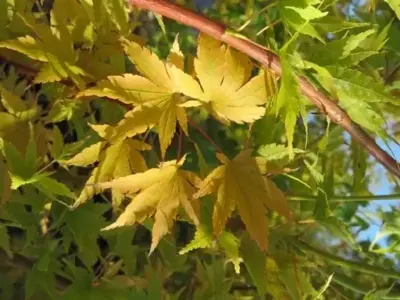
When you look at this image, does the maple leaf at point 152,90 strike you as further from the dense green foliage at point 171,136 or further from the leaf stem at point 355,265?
the leaf stem at point 355,265

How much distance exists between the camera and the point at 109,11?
52 centimetres

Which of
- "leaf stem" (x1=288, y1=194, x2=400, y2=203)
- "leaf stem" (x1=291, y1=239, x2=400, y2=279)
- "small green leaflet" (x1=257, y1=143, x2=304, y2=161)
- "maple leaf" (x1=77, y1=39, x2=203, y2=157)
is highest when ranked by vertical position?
"maple leaf" (x1=77, y1=39, x2=203, y2=157)

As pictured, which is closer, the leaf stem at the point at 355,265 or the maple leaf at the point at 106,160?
the maple leaf at the point at 106,160

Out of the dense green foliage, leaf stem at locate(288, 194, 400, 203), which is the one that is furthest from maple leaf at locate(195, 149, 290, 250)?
leaf stem at locate(288, 194, 400, 203)

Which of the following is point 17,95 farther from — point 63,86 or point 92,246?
point 92,246

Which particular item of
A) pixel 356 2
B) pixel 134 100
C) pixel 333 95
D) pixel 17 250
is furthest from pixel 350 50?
pixel 17 250

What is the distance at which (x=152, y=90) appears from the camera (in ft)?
1.53

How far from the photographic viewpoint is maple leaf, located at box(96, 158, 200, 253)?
48 cm

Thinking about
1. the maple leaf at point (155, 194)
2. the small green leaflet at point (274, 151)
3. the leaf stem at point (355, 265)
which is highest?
the small green leaflet at point (274, 151)

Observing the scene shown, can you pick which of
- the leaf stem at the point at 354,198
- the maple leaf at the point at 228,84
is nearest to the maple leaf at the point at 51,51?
the maple leaf at the point at 228,84

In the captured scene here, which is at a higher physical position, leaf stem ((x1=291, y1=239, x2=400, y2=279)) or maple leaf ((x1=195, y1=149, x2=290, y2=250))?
maple leaf ((x1=195, y1=149, x2=290, y2=250))

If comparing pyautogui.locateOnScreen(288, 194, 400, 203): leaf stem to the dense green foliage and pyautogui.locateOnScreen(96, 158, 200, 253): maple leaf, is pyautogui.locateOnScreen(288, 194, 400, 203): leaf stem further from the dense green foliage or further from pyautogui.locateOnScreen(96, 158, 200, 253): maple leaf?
pyautogui.locateOnScreen(96, 158, 200, 253): maple leaf

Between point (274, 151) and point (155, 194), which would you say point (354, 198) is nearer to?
point (274, 151)

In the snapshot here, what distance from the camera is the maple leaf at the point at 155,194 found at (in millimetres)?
479
